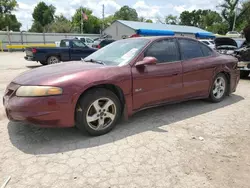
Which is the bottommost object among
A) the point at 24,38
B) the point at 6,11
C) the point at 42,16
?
the point at 24,38

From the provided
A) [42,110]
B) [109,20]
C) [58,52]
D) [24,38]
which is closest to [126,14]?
[109,20]

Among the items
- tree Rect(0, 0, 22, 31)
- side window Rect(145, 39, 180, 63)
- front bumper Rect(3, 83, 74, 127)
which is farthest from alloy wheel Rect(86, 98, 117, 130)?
tree Rect(0, 0, 22, 31)

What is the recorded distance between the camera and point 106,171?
2439mm

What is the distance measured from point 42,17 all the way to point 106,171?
66206mm

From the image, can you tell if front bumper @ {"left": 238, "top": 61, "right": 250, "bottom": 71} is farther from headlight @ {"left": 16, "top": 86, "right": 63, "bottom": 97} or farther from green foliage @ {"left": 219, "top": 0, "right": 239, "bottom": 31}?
green foliage @ {"left": 219, "top": 0, "right": 239, "bottom": 31}

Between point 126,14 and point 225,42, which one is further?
point 126,14

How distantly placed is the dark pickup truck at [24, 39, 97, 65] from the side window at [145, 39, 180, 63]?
816 cm

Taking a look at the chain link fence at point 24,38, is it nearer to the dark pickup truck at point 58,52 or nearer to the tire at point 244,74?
the dark pickup truck at point 58,52

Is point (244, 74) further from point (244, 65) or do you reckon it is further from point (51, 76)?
point (51, 76)

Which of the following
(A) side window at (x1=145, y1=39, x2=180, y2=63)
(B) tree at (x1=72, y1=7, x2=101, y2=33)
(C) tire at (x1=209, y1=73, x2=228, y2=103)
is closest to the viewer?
(A) side window at (x1=145, y1=39, x2=180, y2=63)

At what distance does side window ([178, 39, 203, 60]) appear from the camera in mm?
4285

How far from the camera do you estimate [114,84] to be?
3.26 metres

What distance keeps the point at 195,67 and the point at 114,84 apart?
6.42ft

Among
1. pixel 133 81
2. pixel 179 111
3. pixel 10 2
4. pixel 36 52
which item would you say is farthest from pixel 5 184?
pixel 10 2
